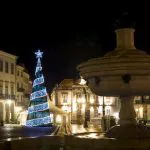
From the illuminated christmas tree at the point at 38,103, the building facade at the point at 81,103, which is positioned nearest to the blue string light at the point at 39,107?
the illuminated christmas tree at the point at 38,103

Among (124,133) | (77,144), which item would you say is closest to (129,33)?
(124,133)

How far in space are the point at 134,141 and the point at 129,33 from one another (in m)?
3.06

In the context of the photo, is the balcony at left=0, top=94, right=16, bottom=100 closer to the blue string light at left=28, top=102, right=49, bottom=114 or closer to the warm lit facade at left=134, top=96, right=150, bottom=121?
the blue string light at left=28, top=102, right=49, bottom=114

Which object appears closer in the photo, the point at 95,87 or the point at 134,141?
the point at 134,141

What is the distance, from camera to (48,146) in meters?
10.7

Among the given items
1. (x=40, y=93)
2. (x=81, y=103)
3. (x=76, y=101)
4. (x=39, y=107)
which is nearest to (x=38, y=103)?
(x=39, y=107)

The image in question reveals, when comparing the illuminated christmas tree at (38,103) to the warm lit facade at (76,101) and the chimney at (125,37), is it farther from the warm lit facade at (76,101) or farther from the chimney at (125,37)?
the chimney at (125,37)

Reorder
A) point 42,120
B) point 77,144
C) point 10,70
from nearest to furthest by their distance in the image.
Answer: point 77,144, point 42,120, point 10,70

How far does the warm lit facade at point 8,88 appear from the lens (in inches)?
2295

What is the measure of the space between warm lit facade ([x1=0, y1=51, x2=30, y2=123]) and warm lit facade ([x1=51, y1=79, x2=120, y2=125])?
7979 millimetres

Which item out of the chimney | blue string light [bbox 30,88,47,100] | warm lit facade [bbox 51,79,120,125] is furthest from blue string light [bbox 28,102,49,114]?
the chimney

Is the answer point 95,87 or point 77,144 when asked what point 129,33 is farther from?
point 77,144

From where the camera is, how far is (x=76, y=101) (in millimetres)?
74688

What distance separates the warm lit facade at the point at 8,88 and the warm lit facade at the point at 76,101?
798cm
